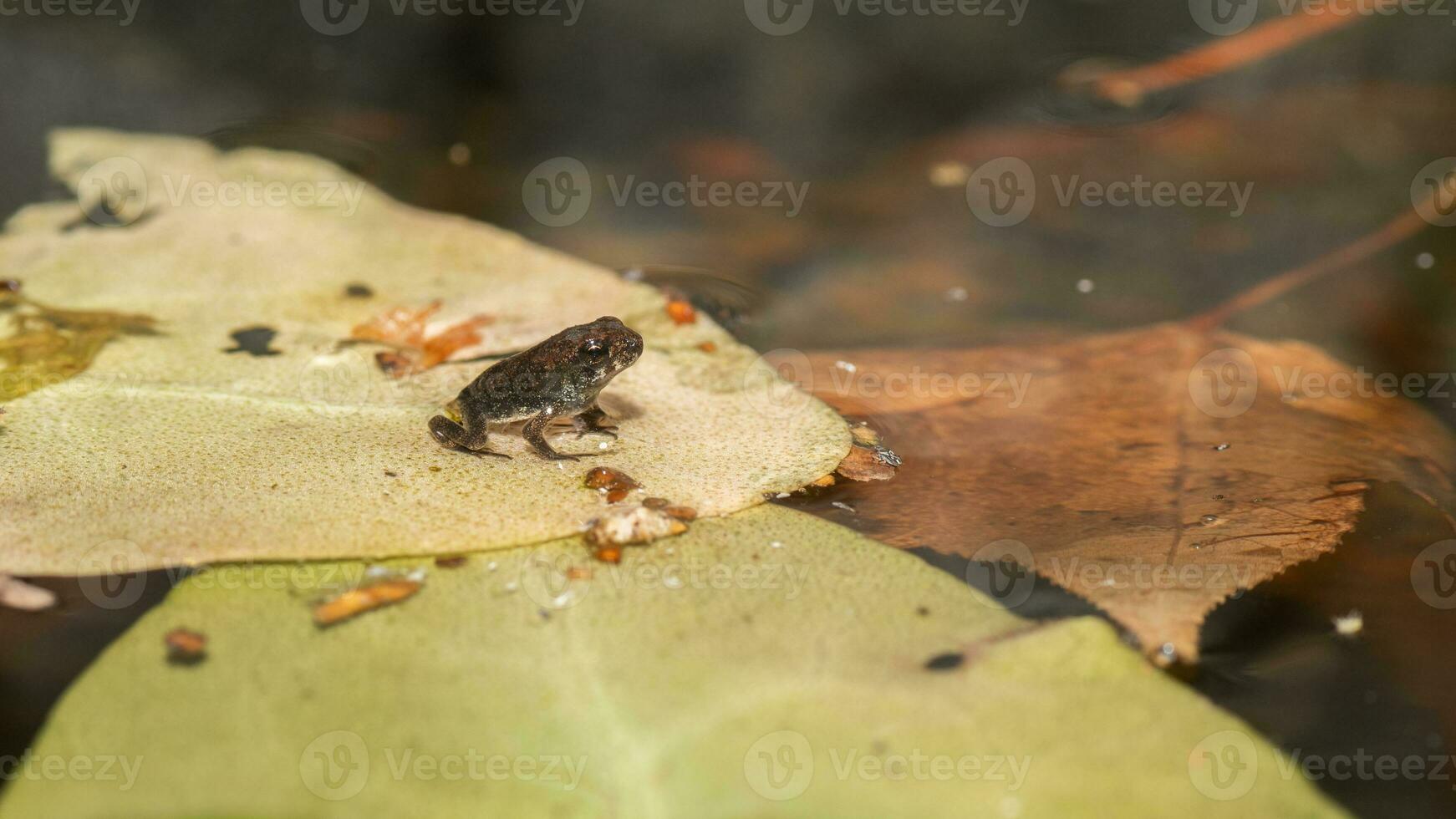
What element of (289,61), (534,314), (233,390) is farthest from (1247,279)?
(289,61)

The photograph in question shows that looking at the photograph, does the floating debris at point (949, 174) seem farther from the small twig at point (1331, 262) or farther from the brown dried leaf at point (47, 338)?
the brown dried leaf at point (47, 338)

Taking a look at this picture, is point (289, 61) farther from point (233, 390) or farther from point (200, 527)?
point (200, 527)

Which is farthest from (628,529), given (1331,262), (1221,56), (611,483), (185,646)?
(1221,56)

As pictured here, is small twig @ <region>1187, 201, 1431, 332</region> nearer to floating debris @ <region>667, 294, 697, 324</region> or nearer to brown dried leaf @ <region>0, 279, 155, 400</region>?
floating debris @ <region>667, 294, 697, 324</region>

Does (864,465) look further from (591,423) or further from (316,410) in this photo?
(316,410)

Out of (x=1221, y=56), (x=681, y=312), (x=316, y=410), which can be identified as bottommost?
(x=316, y=410)

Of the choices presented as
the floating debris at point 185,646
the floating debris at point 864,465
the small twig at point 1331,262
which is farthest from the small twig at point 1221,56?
the floating debris at point 185,646
